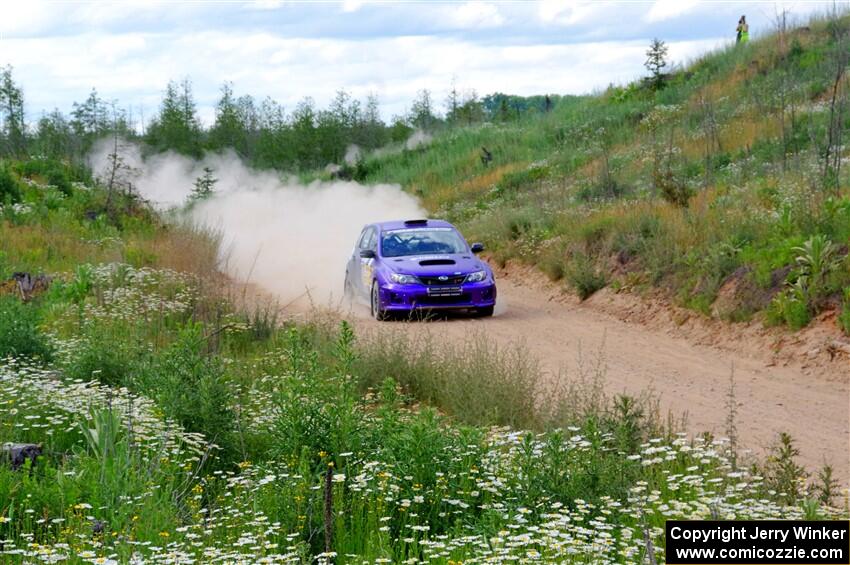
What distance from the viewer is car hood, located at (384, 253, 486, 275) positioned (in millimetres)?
18609

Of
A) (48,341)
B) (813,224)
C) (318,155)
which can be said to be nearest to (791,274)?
(813,224)

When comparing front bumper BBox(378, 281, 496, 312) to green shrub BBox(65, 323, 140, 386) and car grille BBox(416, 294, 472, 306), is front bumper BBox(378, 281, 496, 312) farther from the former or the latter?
green shrub BBox(65, 323, 140, 386)

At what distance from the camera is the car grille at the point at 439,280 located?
1851 centimetres

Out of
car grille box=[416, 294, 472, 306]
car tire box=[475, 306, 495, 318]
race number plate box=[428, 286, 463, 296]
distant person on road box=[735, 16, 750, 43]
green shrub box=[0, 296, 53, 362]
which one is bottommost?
car tire box=[475, 306, 495, 318]

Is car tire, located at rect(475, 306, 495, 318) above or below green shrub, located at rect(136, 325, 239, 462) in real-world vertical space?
below

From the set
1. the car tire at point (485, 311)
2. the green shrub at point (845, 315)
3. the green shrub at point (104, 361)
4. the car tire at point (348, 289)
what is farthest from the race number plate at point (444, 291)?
the green shrub at point (104, 361)

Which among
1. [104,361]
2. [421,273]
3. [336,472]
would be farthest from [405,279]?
[336,472]

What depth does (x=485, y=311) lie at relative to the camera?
18938 mm

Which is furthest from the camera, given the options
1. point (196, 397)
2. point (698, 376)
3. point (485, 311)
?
point (485, 311)

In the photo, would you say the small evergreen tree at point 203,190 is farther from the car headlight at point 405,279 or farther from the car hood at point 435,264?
the car headlight at point 405,279

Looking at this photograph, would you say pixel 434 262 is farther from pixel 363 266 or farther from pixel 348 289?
pixel 348 289

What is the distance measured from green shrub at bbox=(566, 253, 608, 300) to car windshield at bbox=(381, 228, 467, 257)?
83.8 inches

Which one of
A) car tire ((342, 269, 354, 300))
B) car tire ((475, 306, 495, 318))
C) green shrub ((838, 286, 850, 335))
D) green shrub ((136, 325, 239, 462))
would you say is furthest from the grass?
car tire ((342, 269, 354, 300))

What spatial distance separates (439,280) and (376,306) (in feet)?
3.81
